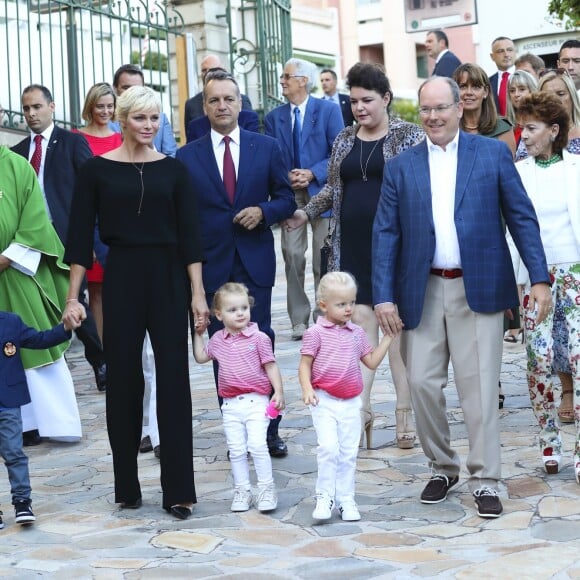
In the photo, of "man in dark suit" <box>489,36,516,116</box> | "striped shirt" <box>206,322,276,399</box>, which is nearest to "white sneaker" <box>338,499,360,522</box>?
"striped shirt" <box>206,322,276,399</box>

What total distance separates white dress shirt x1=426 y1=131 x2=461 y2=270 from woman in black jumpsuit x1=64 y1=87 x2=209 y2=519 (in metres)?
1.16

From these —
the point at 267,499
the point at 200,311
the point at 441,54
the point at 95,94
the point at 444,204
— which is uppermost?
the point at 441,54

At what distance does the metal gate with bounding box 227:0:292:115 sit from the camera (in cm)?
1795

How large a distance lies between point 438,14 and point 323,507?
11.4m

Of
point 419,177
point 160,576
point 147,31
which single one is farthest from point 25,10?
point 160,576

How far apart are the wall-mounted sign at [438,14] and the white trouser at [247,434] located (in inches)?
419

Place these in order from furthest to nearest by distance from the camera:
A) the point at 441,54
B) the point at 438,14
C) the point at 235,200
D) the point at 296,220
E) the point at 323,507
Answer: the point at 438,14
the point at 441,54
the point at 296,220
the point at 235,200
the point at 323,507

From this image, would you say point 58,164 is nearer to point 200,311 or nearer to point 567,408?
point 200,311

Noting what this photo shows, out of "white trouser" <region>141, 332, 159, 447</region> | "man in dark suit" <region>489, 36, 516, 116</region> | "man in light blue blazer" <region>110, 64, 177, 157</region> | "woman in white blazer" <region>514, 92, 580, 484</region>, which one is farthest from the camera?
"man in dark suit" <region>489, 36, 516, 116</region>

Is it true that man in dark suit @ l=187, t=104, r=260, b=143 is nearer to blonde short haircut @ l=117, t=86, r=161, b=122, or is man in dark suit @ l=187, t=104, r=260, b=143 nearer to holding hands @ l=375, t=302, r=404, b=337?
blonde short haircut @ l=117, t=86, r=161, b=122

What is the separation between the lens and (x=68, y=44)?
13883mm

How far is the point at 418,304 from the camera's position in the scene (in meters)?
6.23

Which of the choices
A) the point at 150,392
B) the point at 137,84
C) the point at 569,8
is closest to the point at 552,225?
the point at 150,392

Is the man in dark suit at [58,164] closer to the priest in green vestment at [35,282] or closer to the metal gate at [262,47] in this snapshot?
the priest in green vestment at [35,282]
